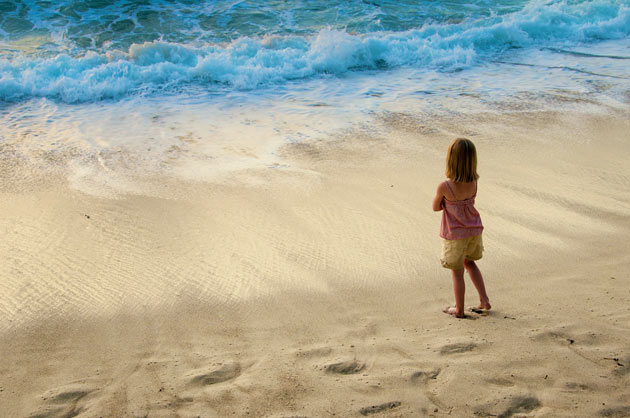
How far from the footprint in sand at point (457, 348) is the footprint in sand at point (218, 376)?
1233 millimetres

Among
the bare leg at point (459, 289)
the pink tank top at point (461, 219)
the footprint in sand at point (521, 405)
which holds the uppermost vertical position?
the pink tank top at point (461, 219)

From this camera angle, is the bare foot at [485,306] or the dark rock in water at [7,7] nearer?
the bare foot at [485,306]

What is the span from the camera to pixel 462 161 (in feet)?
10.8

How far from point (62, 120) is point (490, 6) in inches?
532

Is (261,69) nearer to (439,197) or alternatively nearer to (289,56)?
(289,56)

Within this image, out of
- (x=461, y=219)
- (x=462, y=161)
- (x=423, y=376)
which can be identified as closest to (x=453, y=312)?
(x=461, y=219)

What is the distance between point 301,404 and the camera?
2846 millimetres

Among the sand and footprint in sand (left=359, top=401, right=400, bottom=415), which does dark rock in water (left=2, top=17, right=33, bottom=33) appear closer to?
the sand

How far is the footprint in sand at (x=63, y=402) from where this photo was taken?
112 inches

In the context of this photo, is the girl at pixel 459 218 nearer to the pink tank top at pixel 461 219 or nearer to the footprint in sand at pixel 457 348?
the pink tank top at pixel 461 219

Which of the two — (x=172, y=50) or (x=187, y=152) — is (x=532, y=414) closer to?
(x=187, y=152)

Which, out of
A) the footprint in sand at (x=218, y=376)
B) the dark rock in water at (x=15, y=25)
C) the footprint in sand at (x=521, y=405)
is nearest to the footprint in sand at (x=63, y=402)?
the footprint in sand at (x=218, y=376)

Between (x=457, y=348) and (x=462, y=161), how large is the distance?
1136 millimetres

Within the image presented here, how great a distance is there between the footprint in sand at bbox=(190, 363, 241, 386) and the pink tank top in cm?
159
